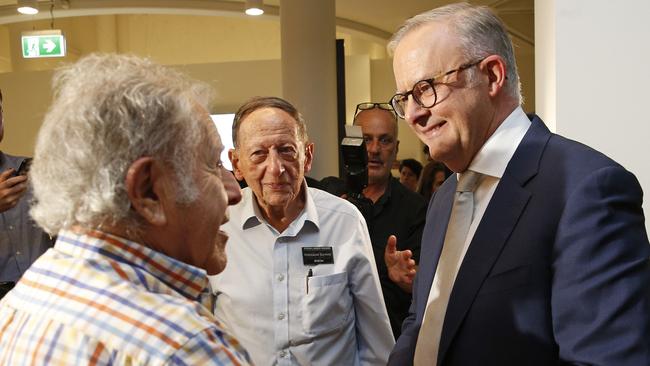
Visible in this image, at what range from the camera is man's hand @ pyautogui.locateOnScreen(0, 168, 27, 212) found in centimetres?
245

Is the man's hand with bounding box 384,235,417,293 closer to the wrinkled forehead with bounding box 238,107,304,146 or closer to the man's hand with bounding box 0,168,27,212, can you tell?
the wrinkled forehead with bounding box 238,107,304,146

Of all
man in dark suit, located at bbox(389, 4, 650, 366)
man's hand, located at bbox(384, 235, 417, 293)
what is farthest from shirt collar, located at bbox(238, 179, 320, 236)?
man in dark suit, located at bbox(389, 4, 650, 366)

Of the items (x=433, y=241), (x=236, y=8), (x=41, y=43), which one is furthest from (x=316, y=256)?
(x=236, y=8)

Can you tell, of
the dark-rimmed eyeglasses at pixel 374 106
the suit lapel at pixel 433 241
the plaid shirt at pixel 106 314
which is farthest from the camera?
the dark-rimmed eyeglasses at pixel 374 106

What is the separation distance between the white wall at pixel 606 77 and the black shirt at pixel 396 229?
99 cm

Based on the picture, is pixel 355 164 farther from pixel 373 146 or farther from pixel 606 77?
pixel 606 77

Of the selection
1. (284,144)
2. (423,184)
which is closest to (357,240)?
(284,144)

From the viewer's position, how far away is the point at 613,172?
1286 millimetres

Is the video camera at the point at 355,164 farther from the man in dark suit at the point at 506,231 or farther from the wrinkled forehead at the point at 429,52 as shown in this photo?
the wrinkled forehead at the point at 429,52

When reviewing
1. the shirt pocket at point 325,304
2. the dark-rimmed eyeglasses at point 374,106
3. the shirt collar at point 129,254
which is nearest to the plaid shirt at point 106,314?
the shirt collar at point 129,254

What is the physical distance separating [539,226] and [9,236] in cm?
202

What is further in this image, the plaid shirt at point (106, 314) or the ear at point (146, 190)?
the ear at point (146, 190)

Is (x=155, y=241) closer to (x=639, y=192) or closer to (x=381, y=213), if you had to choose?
(x=639, y=192)

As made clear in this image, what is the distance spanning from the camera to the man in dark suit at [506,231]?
1259mm
